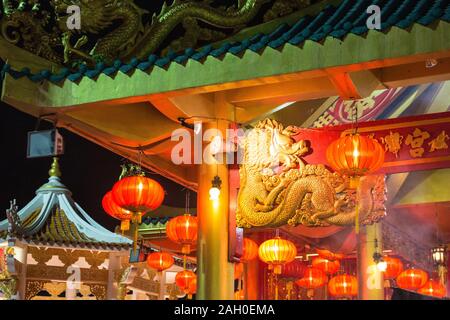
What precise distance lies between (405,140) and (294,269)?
854 centimetres

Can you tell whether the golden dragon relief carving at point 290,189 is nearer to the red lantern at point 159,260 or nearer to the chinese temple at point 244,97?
the chinese temple at point 244,97

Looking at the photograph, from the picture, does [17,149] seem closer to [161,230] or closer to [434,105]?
[161,230]

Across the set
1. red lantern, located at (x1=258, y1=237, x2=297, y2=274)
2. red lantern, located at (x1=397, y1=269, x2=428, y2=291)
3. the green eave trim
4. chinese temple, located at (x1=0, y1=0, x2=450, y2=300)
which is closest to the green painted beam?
chinese temple, located at (x1=0, y1=0, x2=450, y2=300)

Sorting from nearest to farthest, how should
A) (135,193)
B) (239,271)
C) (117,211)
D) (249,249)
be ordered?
(135,193) < (117,211) < (249,249) < (239,271)

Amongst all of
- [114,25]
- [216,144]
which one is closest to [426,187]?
[216,144]

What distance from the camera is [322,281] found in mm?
16750

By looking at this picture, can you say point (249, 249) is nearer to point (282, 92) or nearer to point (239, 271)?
point (239, 271)

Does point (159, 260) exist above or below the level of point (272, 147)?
below

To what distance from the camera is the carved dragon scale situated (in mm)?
8305

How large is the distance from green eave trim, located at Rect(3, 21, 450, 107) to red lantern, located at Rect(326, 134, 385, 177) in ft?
4.65

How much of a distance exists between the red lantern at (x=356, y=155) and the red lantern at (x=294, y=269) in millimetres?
8397

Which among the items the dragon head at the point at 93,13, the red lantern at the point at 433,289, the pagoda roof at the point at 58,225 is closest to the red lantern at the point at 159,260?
the pagoda roof at the point at 58,225

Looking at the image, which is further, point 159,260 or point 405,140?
point 159,260

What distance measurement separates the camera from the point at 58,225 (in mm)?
14203
